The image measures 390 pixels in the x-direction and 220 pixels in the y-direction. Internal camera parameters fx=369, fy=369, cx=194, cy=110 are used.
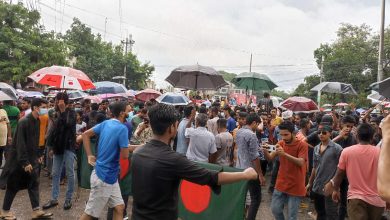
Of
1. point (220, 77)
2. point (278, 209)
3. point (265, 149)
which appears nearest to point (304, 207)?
point (278, 209)

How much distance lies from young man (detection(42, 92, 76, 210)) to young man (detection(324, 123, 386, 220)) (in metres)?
4.44

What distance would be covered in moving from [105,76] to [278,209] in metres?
37.5

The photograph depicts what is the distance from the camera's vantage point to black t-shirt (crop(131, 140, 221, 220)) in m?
2.63

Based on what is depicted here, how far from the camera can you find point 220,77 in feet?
31.6

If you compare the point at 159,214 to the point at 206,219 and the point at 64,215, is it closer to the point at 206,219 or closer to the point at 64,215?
the point at 206,219

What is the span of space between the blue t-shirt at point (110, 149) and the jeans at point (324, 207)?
10.0ft

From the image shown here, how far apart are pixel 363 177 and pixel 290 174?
101 centimetres

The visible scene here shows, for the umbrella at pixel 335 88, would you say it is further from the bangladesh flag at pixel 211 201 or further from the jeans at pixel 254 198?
the bangladesh flag at pixel 211 201

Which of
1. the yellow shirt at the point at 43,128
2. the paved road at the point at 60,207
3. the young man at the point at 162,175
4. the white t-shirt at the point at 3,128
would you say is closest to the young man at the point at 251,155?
the paved road at the point at 60,207

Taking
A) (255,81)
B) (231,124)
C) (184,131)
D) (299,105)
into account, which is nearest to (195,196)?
(184,131)

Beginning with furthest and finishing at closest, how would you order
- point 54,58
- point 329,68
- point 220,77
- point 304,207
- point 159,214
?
point 329,68, point 54,58, point 220,77, point 304,207, point 159,214

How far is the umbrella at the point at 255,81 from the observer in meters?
11.5

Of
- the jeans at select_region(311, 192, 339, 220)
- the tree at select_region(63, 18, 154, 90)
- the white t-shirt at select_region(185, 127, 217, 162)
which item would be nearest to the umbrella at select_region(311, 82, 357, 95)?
the jeans at select_region(311, 192, 339, 220)

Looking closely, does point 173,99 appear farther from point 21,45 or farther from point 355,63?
point 355,63
